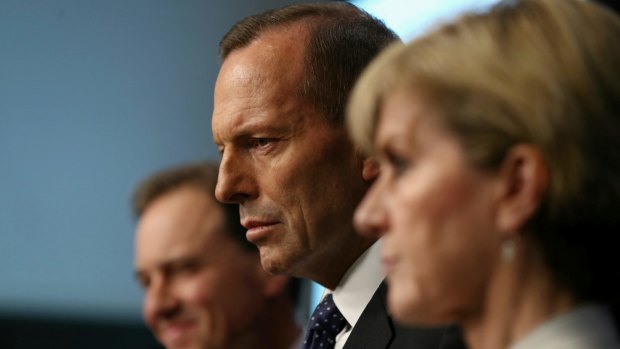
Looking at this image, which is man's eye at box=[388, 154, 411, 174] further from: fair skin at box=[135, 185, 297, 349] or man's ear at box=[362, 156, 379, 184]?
fair skin at box=[135, 185, 297, 349]

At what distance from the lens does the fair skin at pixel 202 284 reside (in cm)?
338

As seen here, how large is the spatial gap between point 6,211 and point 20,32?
0.90m

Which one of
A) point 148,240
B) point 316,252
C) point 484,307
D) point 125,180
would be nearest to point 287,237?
point 316,252

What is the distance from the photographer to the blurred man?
338cm

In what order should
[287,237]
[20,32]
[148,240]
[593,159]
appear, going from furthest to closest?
[20,32]
[148,240]
[287,237]
[593,159]

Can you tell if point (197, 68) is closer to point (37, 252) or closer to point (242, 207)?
point (37, 252)

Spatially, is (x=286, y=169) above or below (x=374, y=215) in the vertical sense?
below

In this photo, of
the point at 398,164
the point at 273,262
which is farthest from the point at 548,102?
the point at 273,262

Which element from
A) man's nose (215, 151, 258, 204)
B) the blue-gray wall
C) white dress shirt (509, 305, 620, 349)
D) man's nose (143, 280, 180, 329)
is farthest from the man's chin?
the blue-gray wall

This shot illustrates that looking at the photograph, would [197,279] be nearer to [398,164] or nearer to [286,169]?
[286,169]

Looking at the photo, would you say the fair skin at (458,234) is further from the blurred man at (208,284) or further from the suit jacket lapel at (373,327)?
the blurred man at (208,284)

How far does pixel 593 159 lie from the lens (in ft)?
4.67

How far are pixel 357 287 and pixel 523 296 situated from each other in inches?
39.2

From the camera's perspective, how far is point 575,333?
1.44 m
